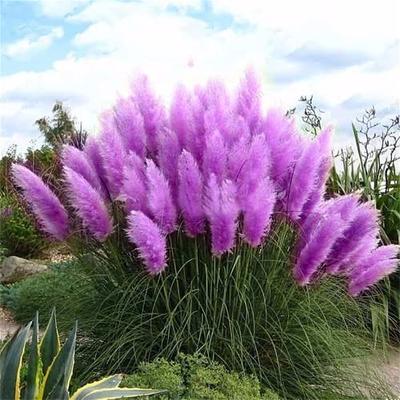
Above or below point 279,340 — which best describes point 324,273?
above

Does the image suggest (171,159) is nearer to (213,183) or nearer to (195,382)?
(213,183)

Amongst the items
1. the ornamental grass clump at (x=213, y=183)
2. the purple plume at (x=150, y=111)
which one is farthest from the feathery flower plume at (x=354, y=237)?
the purple plume at (x=150, y=111)

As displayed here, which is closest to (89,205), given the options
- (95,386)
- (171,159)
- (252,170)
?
(171,159)

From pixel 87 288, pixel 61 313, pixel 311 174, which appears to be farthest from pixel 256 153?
pixel 61 313

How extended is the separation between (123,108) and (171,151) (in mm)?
370

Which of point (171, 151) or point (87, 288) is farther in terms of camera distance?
point (87, 288)

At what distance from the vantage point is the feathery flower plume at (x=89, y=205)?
320cm

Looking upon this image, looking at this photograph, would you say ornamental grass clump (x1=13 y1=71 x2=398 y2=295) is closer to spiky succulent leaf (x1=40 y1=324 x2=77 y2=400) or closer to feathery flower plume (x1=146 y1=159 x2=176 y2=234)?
feathery flower plume (x1=146 y1=159 x2=176 y2=234)

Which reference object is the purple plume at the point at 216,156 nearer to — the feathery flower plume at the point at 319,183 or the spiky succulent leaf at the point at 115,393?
the feathery flower plume at the point at 319,183

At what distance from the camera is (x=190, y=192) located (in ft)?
10.4

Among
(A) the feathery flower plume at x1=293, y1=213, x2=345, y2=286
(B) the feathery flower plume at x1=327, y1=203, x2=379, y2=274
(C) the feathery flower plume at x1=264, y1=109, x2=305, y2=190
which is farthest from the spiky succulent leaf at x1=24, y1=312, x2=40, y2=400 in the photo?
(B) the feathery flower plume at x1=327, y1=203, x2=379, y2=274

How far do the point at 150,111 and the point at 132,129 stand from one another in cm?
17

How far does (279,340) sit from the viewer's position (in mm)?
3490

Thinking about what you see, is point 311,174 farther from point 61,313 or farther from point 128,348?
point 61,313
